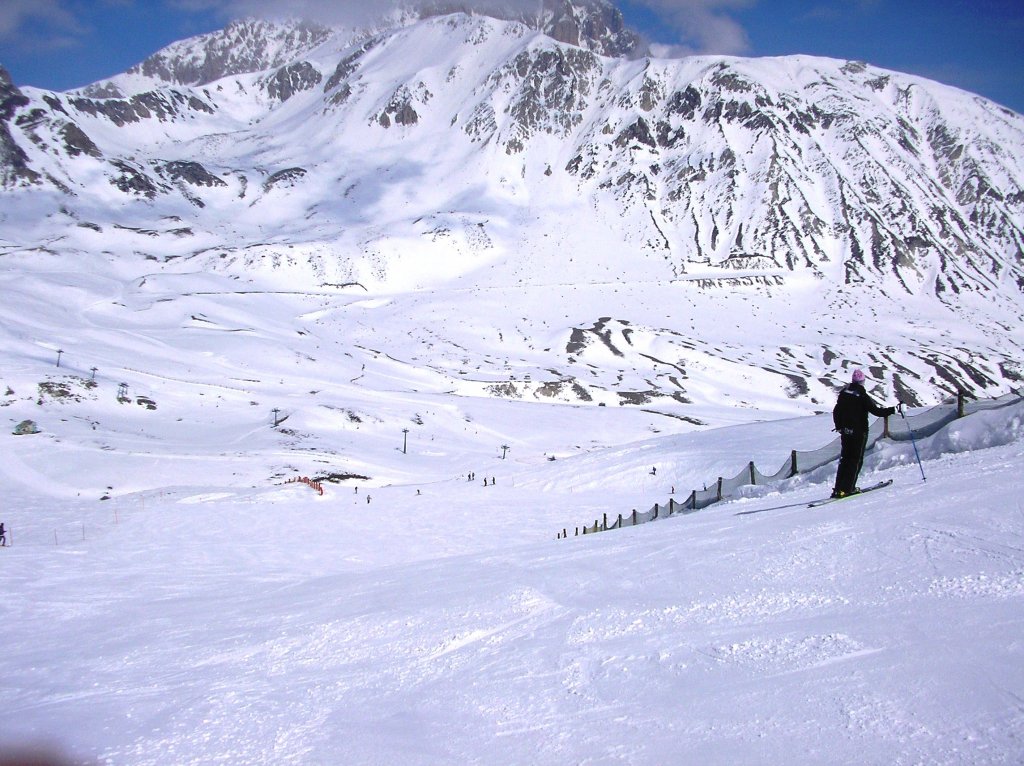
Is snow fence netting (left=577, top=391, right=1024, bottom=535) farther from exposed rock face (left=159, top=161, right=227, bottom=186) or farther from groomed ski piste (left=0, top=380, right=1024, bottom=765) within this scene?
exposed rock face (left=159, top=161, right=227, bottom=186)

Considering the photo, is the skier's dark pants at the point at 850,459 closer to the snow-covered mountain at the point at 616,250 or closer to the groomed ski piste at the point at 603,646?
the groomed ski piste at the point at 603,646

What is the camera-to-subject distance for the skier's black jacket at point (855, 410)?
10859 millimetres

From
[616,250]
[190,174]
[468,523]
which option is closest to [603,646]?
[468,523]

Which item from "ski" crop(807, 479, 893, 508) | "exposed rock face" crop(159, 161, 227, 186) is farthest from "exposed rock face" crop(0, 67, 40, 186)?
"ski" crop(807, 479, 893, 508)

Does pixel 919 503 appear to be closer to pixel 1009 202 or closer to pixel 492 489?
pixel 492 489

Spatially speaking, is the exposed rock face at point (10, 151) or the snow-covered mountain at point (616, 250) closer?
the snow-covered mountain at point (616, 250)

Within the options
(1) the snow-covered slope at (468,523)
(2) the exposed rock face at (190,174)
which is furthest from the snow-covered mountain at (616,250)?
(1) the snow-covered slope at (468,523)

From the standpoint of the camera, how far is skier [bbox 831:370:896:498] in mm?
10883

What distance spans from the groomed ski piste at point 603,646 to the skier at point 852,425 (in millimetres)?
650

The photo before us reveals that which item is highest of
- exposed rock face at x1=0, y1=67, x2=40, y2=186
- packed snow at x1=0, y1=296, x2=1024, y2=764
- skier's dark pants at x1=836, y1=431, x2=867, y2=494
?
exposed rock face at x1=0, y1=67, x2=40, y2=186

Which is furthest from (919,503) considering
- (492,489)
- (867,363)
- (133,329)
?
(867,363)

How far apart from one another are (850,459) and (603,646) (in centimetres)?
693

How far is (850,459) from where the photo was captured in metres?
11.2

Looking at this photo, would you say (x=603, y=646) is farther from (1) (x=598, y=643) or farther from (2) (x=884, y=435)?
(2) (x=884, y=435)
